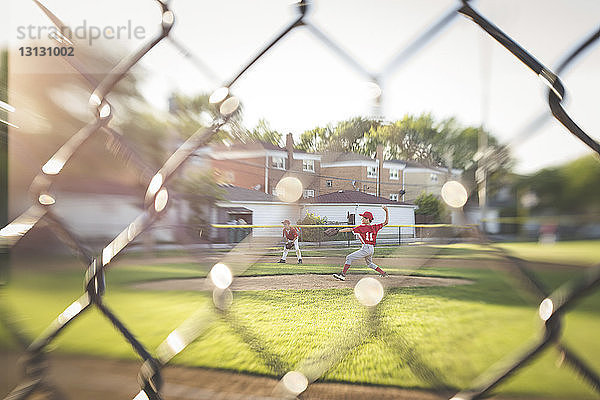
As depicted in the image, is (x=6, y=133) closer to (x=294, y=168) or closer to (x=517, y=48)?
(x=294, y=168)

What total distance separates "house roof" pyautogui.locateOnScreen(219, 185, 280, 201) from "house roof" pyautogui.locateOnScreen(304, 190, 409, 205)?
2 cm

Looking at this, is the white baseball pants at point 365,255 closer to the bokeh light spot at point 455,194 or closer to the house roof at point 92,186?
the bokeh light spot at point 455,194

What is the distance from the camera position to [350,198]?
0.23m

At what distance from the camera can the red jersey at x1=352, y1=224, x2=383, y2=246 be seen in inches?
8.9

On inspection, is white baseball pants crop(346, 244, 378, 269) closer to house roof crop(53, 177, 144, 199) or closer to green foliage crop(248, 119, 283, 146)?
green foliage crop(248, 119, 283, 146)

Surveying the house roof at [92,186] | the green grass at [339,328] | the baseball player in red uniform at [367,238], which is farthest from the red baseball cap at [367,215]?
the house roof at [92,186]

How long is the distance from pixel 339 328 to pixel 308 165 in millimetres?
288

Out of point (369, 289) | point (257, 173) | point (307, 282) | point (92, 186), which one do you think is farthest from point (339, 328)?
point (92, 186)

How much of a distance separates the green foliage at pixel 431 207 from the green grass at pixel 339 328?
0.62 ft

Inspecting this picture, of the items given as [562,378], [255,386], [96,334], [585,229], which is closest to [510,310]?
[562,378]

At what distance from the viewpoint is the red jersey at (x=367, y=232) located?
8.9 inches

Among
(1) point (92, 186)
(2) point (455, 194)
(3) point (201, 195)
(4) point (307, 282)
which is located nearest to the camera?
(2) point (455, 194)

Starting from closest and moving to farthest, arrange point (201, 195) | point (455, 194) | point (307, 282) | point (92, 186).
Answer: point (455, 194) < point (201, 195) < point (307, 282) < point (92, 186)

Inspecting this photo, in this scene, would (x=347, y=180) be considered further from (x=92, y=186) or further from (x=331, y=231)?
(x=92, y=186)
